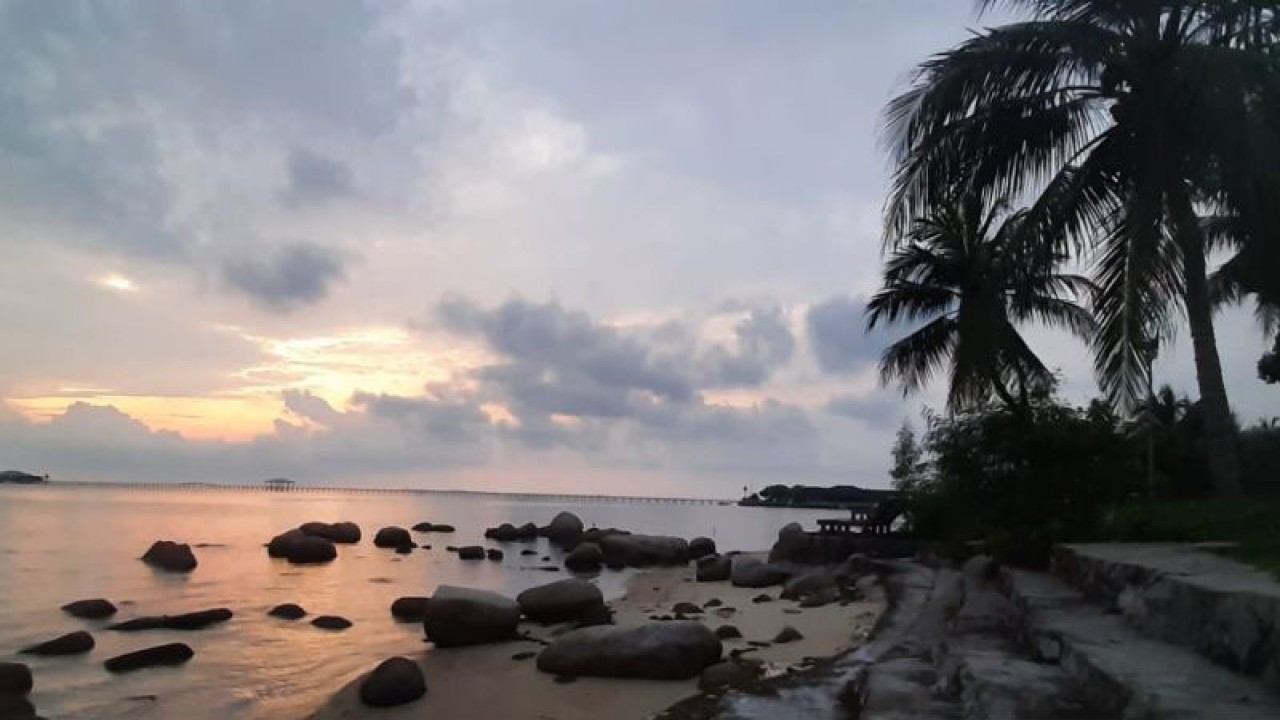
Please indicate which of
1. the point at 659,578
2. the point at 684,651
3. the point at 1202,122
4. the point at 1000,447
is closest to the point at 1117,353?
the point at 1000,447

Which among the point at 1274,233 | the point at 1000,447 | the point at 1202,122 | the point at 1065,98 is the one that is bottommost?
the point at 1000,447

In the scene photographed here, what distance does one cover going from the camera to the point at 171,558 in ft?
100

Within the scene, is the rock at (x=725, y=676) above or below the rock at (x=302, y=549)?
above

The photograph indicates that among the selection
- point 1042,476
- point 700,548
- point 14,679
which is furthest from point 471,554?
point 1042,476

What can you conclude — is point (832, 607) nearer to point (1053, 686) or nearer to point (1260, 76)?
point (1260, 76)

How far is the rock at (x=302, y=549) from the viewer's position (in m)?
34.8

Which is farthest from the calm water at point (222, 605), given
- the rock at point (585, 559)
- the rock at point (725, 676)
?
the rock at point (725, 676)

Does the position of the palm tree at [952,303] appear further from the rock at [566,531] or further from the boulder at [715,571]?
the rock at [566,531]

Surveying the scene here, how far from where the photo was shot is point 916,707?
20.6 feet

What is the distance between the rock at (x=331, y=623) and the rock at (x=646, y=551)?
64.6 ft

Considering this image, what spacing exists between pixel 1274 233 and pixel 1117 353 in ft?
7.99

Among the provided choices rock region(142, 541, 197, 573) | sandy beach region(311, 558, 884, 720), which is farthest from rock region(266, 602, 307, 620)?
rock region(142, 541, 197, 573)

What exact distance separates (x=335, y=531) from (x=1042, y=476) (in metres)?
37.7

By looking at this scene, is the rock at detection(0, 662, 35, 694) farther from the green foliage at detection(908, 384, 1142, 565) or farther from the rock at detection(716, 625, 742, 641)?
the green foliage at detection(908, 384, 1142, 565)
